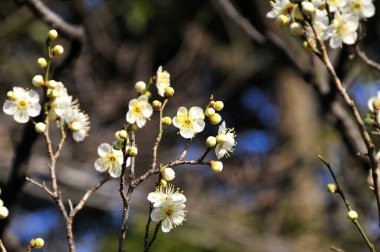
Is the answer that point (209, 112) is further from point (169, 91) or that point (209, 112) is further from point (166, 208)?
point (166, 208)

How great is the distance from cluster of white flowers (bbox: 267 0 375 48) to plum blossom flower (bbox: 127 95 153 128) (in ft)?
1.35

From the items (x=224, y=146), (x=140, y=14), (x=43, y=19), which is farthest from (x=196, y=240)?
(x=224, y=146)

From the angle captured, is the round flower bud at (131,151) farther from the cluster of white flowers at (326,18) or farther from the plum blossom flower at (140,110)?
the cluster of white flowers at (326,18)

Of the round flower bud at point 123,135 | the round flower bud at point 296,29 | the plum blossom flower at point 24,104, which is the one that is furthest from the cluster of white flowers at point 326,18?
the plum blossom flower at point 24,104

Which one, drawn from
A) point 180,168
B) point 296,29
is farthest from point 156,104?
point 180,168

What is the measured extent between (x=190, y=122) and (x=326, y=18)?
46 centimetres

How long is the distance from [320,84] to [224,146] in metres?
1.12

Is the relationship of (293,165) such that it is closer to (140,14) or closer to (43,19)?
(140,14)

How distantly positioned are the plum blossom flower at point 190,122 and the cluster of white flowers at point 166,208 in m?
0.14

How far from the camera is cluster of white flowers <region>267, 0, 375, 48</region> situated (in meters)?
1.39

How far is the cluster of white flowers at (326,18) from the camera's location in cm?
139

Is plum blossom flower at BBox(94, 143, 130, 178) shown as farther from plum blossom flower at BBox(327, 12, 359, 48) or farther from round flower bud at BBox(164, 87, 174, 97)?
plum blossom flower at BBox(327, 12, 359, 48)

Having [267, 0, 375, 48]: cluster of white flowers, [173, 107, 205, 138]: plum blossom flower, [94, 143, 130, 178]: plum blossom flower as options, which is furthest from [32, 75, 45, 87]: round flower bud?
[267, 0, 375, 48]: cluster of white flowers

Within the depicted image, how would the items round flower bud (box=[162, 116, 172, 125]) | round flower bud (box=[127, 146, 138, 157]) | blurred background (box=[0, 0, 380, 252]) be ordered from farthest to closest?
1. blurred background (box=[0, 0, 380, 252])
2. round flower bud (box=[162, 116, 172, 125])
3. round flower bud (box=[127, 146, 138, 157])
